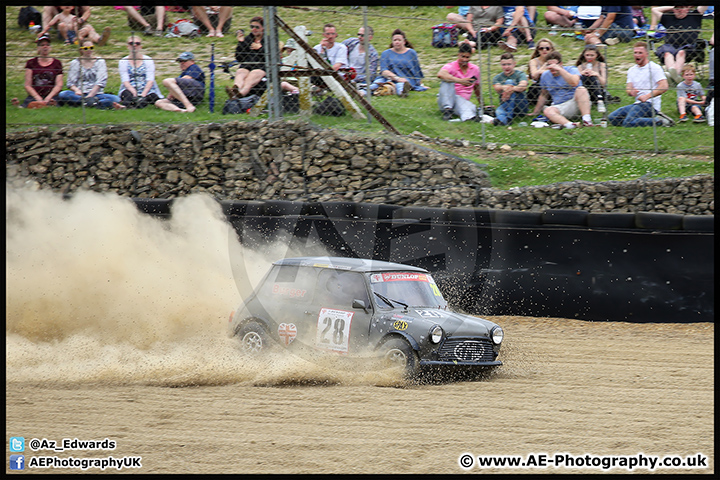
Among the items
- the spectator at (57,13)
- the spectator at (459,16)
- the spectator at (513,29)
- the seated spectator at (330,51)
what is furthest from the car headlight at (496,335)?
the spectator at (57,13)

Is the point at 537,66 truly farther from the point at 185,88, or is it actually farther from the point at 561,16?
the point at 185,88

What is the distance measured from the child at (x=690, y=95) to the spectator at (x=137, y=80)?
308 inches

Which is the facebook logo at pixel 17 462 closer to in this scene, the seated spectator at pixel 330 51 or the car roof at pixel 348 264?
the car roof at pixel 348 264

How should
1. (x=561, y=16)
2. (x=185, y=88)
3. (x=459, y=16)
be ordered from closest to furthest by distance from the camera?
(x=185, y=88) < (x=561, y=16) < (x=459, y=16)

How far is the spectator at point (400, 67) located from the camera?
35.8ft

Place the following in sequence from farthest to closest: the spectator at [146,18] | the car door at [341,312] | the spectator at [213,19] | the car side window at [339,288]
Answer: the spectator at [146,18]
the spectator at [213,19]
the car side window at [339,288]
the car door at [341,312]

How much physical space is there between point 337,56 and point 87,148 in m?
4.28

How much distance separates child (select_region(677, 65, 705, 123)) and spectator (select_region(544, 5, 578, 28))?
7.44 feet

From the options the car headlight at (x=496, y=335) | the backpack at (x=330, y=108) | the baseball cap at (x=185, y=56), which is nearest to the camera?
the car headlight at (x=496, y=335)

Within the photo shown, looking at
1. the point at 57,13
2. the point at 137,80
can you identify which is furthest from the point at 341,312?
the point at 57,13

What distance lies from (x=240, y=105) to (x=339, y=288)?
5357 mm

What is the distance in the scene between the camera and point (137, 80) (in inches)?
429

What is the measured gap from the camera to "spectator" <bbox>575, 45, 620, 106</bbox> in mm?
10086

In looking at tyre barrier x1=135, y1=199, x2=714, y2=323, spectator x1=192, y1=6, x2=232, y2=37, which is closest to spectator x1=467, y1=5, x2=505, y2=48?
tyre barrier x1=135, y1=199, x2=714, y2=323
